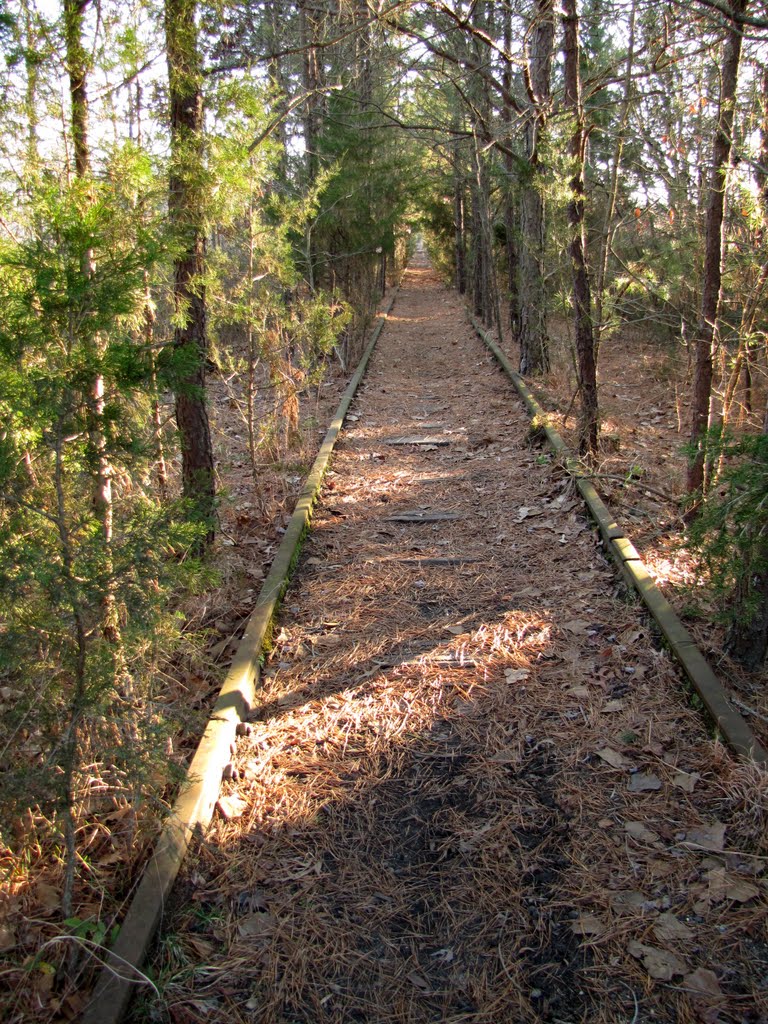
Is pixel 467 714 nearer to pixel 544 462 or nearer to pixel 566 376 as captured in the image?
pixel 544 462

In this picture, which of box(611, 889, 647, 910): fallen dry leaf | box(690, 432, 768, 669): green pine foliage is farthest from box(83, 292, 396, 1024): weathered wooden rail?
box(690, 432, 768, 669): green pine foliage

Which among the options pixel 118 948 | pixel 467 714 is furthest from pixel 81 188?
pixel 467 714

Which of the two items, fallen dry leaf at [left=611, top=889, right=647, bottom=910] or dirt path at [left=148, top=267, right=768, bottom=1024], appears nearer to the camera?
dirt path at [left=148, top=267, right=768, bottom=1024]

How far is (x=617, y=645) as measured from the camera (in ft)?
12.9

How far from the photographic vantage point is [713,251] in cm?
517

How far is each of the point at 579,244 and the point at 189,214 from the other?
13.0 feet

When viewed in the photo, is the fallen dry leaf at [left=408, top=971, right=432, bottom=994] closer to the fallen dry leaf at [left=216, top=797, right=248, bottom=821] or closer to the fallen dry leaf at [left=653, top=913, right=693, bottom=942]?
the fallen dry leaf at [left=653, top=913, right=693, bottom=942]

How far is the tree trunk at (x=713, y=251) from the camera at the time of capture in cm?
480

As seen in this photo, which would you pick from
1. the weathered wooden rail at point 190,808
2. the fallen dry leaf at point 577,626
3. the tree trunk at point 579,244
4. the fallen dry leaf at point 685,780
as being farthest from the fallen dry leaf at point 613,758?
the tree trunk at point 579,244

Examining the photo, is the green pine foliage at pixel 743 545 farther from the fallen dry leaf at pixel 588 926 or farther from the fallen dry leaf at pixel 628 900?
the fallen dry leaf at pixel 588 926

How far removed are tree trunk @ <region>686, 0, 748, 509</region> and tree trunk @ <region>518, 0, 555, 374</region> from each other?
4244 millimetres

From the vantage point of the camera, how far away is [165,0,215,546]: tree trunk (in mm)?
3922

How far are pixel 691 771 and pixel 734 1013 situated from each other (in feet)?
3.41

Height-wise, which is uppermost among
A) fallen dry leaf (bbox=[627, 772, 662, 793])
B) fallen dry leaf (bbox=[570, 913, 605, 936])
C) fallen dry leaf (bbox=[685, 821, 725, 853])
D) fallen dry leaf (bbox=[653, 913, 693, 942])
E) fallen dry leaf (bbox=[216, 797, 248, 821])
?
fallen dry leaf (bbox=[627, 772, 662, 793])
